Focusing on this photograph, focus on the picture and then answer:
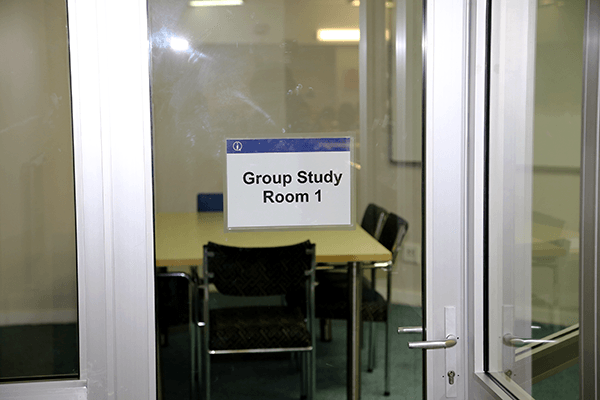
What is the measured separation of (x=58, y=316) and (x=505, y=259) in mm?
1161

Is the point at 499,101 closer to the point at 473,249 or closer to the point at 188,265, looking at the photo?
the point at 473,249

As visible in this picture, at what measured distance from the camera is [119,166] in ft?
4.23

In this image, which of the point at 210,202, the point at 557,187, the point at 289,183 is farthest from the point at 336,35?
the point at 557,187

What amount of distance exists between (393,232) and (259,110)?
0.48 metres

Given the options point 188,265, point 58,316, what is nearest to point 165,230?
point 188,265

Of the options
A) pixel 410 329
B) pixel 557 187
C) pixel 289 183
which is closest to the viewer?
pixel 557 187

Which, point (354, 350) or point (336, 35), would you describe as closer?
point (336, 35)

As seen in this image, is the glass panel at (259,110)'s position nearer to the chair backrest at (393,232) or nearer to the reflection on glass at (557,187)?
the chair backrest at (393,232)

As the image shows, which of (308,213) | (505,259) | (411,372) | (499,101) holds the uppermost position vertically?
(499,101)

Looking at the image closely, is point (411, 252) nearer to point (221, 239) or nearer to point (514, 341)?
point (514, 341)

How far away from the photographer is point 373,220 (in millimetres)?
1374

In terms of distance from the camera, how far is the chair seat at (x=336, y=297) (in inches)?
54.8

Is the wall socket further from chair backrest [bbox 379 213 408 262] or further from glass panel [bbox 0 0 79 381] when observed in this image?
glass panel [bbox 0 0 79 381]

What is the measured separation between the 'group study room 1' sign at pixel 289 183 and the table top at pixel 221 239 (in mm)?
26
